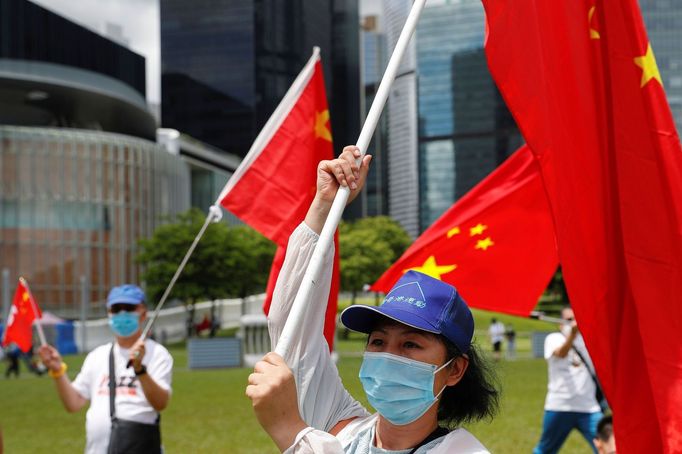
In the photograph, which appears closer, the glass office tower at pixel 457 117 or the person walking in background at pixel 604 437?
the person walking in background at pixel 604 437

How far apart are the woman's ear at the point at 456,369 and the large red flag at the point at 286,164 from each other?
317 cm

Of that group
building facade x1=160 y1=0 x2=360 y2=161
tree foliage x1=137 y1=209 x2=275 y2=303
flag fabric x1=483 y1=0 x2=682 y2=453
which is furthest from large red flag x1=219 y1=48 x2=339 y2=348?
building facade x1=160 y1=0 x2=360 y2=161

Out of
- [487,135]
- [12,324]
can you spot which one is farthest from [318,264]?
[487,135]

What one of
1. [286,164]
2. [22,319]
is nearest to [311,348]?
[286,164]

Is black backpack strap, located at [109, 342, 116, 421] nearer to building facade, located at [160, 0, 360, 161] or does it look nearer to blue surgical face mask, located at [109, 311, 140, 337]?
blue surgical face mask, located at [109, 311, 140, 337]

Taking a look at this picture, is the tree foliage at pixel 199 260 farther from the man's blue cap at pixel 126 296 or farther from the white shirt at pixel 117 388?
the white shirt at pixel 117 388

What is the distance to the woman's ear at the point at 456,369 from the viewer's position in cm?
273

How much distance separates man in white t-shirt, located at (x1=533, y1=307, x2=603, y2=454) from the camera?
7664 mm

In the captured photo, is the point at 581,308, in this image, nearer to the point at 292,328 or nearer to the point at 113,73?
the point at 292,328

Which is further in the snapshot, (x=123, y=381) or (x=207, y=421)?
(x=207, y=421)

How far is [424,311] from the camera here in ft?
8.45

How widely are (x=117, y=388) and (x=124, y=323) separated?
480mm

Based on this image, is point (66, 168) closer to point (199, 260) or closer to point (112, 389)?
point (199, 260)

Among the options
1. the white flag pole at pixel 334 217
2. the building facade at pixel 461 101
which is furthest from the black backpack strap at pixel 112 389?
the building facade at pixel 461 101
